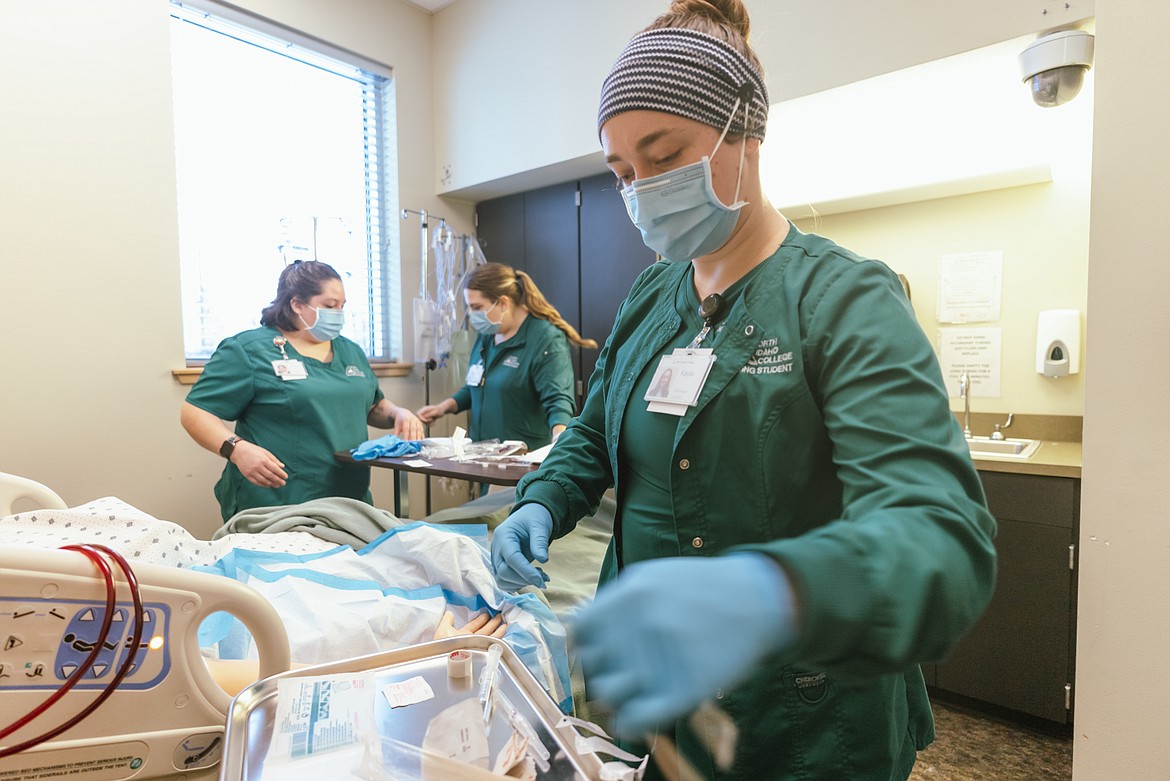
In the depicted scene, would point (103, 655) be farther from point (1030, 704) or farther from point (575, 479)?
point (1030, 704)

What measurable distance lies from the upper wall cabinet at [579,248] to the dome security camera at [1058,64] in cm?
168

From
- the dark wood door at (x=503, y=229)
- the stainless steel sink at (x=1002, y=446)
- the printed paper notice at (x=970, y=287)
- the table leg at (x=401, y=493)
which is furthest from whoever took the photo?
the dark wood door at (x=503, y=229)

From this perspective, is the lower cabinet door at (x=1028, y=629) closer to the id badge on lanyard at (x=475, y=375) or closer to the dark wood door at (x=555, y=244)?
the id badge on lanyard at (x=475, y=375)

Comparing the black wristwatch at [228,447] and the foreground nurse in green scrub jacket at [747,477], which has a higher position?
the foreground nurse in green scrub jacket at [747,477]

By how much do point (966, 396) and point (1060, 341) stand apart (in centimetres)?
35

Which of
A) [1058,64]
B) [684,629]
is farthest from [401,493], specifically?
[1058,64]

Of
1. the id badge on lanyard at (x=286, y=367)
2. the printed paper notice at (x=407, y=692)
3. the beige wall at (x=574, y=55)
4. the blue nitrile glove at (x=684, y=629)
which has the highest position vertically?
the beige wall at (x=574, y=55)

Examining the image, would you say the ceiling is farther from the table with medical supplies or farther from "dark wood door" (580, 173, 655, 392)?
the table with medical supplies

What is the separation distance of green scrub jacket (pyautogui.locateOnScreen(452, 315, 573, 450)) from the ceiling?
6.91ft

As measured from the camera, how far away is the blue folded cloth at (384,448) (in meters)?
2.36

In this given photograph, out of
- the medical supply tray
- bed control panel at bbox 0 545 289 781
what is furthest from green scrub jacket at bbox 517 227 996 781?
bed control panel at bbox 0 545 289 781

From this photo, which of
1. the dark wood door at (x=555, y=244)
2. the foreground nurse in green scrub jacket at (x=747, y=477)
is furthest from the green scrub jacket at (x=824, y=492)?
the dark wood door at (x=555, y=244)

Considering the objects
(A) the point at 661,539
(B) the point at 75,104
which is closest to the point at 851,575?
(A) the point at 661,539

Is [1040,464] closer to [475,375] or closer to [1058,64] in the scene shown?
[1058,64]
